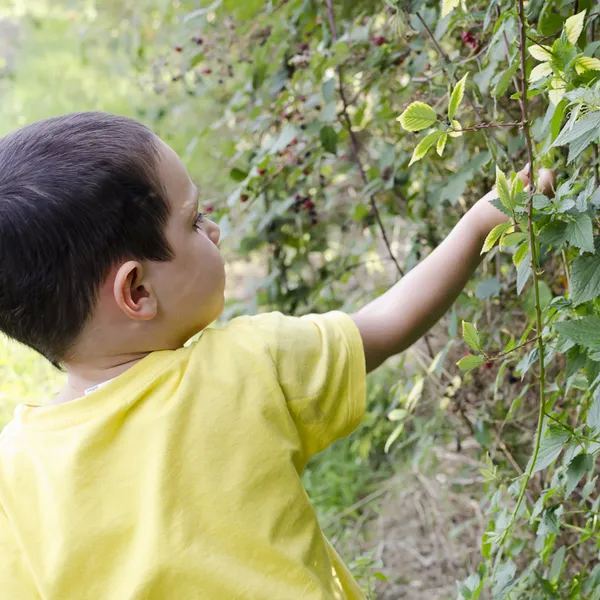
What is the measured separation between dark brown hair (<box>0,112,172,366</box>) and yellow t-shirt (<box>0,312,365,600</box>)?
115 millimetres

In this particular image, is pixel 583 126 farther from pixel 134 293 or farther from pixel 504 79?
pixel 134 293

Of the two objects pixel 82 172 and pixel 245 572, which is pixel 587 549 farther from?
pixel 82 172

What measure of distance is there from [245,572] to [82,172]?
487 millimetres

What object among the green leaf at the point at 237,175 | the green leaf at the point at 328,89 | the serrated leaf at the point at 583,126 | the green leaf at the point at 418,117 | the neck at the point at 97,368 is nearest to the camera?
the serrated leaf at the point at 583,126

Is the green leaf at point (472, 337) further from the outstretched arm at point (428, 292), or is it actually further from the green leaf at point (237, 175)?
the green leaf at point (237, 175)

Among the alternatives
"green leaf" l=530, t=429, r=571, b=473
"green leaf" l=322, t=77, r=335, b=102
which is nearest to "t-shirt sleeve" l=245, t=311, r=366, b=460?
"green leaf" l=530, t=429, r=571, b=473

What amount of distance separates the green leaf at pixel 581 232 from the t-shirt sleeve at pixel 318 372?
286 millimetres

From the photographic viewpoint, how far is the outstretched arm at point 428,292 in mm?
1095

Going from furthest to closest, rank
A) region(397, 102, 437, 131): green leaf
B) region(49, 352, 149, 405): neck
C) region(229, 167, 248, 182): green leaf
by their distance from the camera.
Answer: region(229, 167, 248, 182): green leaf < region(49, 352, 149, 405): neck < region(397, 102, 437, 131): green leaf

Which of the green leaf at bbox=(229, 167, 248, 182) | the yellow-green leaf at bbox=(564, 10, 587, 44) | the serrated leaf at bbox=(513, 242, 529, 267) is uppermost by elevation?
the yellow-green leaf at bbox=(564, 10, 587, 44)

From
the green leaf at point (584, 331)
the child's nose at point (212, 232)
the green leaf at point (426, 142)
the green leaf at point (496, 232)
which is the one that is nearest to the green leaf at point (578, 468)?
the green leaf at point (584, 331)

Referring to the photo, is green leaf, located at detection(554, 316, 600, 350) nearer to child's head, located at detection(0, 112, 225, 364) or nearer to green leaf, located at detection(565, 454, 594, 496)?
green leaf, located at detection(565, 454, 594, 496)

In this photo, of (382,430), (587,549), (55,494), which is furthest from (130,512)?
(382,430)

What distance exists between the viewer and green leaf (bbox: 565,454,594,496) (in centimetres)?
102
